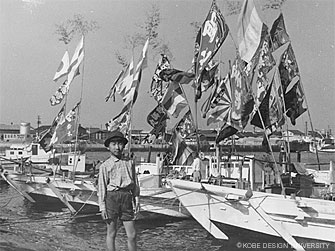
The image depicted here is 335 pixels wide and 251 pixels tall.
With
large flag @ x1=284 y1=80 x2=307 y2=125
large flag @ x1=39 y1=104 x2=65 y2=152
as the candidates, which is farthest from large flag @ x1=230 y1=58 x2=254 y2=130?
large flag @ x1=39 y1=104 x2=65 y2=152

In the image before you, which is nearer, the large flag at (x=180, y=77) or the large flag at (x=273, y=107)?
the large flag at (x=273, y=107)

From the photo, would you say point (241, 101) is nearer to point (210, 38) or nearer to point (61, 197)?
point (210, 38)

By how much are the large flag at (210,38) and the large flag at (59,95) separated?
6870mm

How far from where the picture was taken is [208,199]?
12500 mm

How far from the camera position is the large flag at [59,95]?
1772 cm

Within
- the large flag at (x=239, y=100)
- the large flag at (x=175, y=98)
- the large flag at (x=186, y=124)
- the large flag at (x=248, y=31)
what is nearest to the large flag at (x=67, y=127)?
the large flag at (x=175, y=98)

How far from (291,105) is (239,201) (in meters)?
3.60

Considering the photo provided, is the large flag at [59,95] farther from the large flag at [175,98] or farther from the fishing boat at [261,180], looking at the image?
the fishing boat at [261,180]

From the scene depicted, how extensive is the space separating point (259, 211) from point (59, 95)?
957cm

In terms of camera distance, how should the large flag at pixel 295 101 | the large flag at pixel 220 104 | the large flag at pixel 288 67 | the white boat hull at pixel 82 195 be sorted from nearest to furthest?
the large flag at pixel 288 67 < the large flag at pixel 295 101 < the large flag at pixel 220 104 < the white boat hull at pixel 82 195

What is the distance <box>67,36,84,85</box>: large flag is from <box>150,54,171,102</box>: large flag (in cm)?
299

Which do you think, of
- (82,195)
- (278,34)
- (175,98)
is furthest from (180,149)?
(278,34)

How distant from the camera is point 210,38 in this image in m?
12.2

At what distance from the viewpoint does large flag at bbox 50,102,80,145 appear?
17.7 metres
